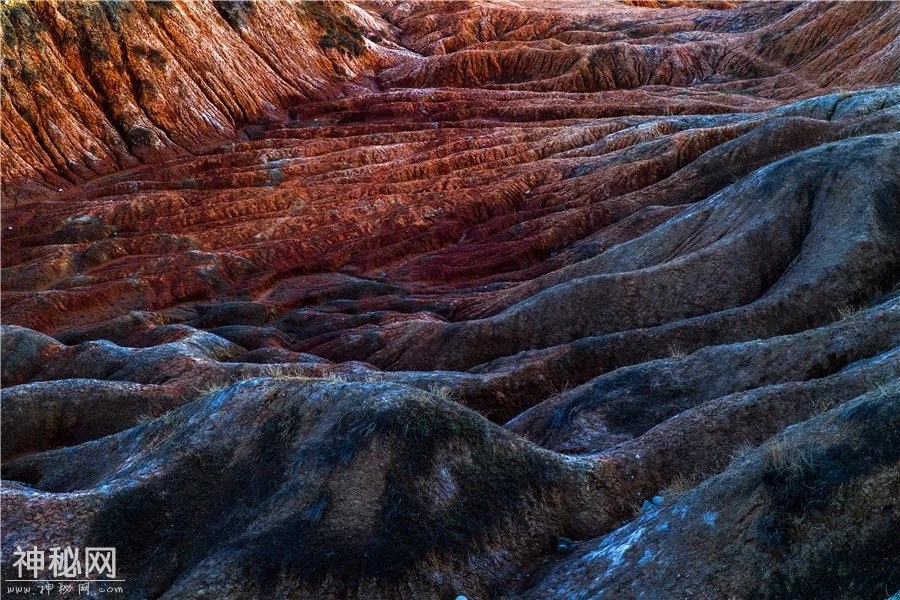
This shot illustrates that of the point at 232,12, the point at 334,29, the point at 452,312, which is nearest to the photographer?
the point at 452,312

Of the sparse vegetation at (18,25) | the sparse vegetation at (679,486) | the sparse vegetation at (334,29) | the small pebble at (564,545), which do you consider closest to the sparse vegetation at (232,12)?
the sparse vegetation at (334,29)

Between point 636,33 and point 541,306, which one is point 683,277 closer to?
point 541,306

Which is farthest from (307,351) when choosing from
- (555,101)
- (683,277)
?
(555,101)

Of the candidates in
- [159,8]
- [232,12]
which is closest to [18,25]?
[159,8]

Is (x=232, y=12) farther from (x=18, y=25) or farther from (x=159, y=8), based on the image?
(x=18, y=25)

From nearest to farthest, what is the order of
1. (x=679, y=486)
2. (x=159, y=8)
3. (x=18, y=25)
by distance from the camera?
1. (x=679, y=486)
2. (x=18, y=25)
3. (x=159, y=8)

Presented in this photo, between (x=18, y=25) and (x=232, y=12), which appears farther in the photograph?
(x=232, y=12)

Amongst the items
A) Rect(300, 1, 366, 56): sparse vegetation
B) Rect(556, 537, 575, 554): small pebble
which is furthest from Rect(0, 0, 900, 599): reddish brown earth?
Rect(300, 1, 366, 56): sparse vegetation

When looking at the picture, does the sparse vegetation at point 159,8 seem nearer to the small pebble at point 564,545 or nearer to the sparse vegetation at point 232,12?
the sparse vegetation at point 232,12

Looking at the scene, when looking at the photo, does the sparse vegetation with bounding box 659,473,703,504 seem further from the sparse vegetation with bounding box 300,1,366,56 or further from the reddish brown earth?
the sparse vegetation with bounding box 300,1,366,56
